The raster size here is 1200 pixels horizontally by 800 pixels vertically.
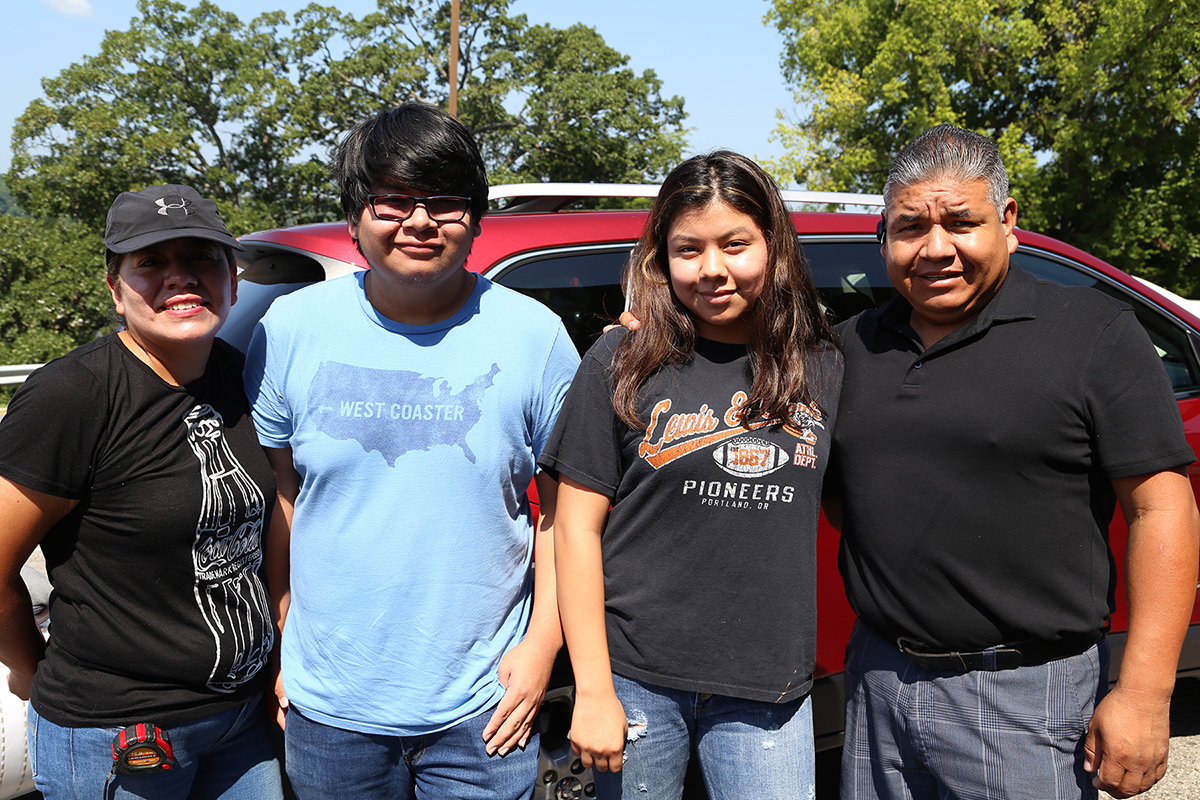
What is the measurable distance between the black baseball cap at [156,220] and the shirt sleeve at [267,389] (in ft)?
0.71

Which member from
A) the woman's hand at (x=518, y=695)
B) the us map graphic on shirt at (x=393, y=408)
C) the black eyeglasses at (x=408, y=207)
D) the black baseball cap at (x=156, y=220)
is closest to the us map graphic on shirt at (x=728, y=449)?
the us map graphic on shirt at (x=393, y=408)

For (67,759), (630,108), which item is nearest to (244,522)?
(67,759)

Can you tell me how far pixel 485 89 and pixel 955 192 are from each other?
26.4 meters

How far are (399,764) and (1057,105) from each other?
18.0 m

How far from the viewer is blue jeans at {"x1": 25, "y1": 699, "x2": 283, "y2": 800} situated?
164cm

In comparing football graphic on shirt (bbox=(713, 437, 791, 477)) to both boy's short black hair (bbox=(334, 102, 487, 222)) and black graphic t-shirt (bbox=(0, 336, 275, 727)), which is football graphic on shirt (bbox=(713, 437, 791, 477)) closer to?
boy's short black hair (bbox=(334, 102, 487, 222))

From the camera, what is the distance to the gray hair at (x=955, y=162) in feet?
5.59

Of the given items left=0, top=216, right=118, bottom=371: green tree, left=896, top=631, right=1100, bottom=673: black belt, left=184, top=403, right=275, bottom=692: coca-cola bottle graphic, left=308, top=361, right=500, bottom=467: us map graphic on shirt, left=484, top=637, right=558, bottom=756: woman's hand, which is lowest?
left=484, top=637, right=558, bottom=756: woman's hand

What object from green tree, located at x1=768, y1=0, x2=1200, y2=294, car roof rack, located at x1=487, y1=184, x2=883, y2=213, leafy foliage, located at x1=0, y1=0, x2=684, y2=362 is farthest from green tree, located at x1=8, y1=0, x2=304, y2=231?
car roof rack, located at x1=487, y1=184, x2=883, y2=213

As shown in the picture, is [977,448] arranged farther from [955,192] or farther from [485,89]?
[485,89]

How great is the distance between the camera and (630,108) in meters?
26.0

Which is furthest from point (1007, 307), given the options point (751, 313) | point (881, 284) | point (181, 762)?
point (181, 762)

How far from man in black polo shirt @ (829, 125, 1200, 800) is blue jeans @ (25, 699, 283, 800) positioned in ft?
4.40

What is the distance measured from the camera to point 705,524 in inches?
65.1
